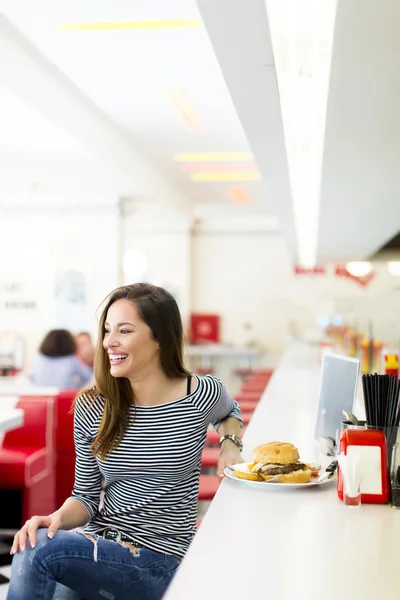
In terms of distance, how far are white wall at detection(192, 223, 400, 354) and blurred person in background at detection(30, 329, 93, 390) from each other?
210 inches

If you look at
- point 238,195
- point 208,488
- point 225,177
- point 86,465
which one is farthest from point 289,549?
point 238,195

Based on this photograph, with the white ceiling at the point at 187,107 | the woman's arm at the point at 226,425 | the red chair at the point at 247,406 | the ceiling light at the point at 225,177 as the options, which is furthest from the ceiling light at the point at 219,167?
the woman's arm at the point at 226,425

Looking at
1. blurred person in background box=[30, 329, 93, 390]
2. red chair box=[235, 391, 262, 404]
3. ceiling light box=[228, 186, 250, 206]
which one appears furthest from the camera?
ceiling light box=[228, 186, 250, 206]

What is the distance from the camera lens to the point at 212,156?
809cm

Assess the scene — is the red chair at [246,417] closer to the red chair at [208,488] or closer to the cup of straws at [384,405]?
the red chair at [208,488]

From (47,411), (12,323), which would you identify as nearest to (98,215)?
(12,323)

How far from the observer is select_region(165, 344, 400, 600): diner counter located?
1.23 metres

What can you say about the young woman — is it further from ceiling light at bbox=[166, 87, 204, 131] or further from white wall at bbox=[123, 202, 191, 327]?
white wall at bbox=[123, 202, 191, 327]

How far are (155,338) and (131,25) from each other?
9.68 feet

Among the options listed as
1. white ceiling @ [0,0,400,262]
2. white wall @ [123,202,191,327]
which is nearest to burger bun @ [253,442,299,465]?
white ceiling @ [0,0,400,262]

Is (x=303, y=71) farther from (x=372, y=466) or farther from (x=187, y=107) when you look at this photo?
(x=187, y=107)

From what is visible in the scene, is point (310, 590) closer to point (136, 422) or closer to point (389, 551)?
point (389, 551)

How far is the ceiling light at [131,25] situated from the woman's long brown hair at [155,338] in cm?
275

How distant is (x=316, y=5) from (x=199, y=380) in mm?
1146
